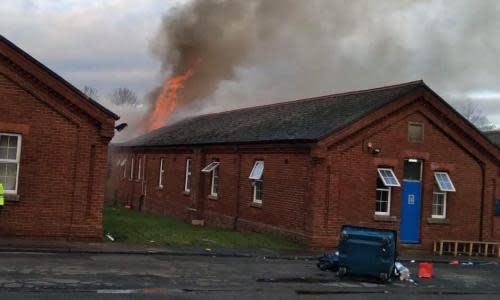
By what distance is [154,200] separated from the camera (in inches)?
1318

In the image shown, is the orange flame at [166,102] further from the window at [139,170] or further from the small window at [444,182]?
the small window at [444,182]

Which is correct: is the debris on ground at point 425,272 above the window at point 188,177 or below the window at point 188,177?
below

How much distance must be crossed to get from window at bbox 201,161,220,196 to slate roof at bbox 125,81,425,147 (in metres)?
1.03

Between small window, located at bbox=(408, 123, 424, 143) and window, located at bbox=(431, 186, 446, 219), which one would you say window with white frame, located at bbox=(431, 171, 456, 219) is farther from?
small window, located at bbox=(408, 123, 424, 143)

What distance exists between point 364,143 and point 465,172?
4.39 meters

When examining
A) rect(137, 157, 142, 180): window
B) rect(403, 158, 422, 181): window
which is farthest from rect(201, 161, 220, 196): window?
rect(137, 157, 142, 180): window

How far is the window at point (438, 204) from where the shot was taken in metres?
20.9

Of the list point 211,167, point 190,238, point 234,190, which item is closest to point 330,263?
point 190,238

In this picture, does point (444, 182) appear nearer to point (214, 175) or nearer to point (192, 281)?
point (214, 175)

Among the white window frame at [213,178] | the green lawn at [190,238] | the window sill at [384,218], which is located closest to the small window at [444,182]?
the window sill at [384,218]

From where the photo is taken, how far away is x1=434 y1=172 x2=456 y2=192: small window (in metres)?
20.5

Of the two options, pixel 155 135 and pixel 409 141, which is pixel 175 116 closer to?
pixel 155 135

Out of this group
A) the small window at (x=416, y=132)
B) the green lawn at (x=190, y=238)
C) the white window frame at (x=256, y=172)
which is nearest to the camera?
the green lawn at (x=190, y=238)

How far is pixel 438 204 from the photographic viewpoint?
2102 cm
